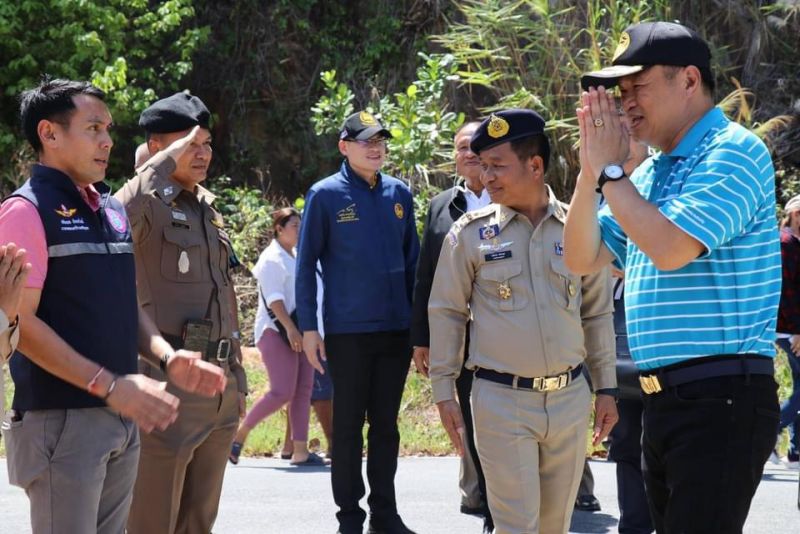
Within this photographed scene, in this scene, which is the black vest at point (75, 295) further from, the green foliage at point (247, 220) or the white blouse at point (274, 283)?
the green foliage at point (247, 220)

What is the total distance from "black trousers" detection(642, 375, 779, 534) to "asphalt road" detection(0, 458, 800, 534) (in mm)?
3654

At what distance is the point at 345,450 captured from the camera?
718 cm

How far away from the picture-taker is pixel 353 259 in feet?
23.9

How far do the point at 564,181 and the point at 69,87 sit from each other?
1019 centimetres

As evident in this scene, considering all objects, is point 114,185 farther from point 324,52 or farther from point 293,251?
point 293,251

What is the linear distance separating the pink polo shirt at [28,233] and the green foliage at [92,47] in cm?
1321

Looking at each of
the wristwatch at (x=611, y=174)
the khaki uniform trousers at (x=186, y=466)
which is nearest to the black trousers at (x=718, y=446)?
the wristwatch at (x=611, y=174)

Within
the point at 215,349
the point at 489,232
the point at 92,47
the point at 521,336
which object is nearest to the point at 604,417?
the point at 521,336

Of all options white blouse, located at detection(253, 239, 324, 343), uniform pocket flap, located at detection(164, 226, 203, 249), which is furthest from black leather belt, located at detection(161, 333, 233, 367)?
white blouse, located at detection(253, 239, 324, 343)

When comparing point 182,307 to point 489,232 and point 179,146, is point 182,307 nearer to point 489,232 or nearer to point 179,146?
point 179,146

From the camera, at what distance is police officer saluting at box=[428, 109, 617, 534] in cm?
533

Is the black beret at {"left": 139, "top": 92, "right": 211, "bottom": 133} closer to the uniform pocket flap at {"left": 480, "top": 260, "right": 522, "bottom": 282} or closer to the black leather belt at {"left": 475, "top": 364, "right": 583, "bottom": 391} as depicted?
the uniform pocket flap at {"left": 480, "top": 260, "right": 522, "bottom": 282}

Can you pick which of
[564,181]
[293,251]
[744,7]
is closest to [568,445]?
[293,251]

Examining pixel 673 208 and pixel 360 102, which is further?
pixel 360 102
